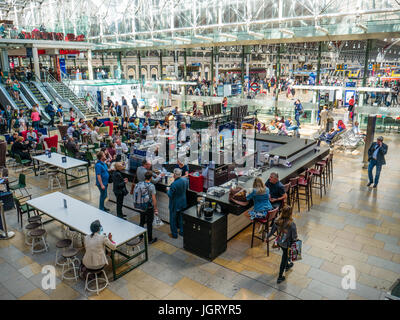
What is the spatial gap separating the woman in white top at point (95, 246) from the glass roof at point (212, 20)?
1454 centimetres

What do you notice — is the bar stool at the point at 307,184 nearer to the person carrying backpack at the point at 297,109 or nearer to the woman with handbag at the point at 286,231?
the woman with handbag at the point at 286,231

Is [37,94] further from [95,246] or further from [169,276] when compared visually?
[169,276]

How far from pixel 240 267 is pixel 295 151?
4.77m

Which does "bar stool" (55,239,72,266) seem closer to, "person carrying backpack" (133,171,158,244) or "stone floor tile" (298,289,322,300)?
"person carrying backpack" (133,171,158,244)

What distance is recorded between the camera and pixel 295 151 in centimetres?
950

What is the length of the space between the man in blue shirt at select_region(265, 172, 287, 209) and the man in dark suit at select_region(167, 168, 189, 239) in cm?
178

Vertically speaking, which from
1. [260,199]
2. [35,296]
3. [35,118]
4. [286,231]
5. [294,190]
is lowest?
[35,296]

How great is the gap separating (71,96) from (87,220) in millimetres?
19855

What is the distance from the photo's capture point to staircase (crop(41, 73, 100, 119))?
22.5 m

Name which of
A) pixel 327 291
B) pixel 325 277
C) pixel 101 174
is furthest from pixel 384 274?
pixel 101 174

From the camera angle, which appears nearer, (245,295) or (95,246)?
Result: (95,246)

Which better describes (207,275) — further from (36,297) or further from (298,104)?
(298,104)

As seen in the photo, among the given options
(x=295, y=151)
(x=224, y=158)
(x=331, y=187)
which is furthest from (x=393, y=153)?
(x=224, y=158)

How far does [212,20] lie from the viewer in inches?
847
